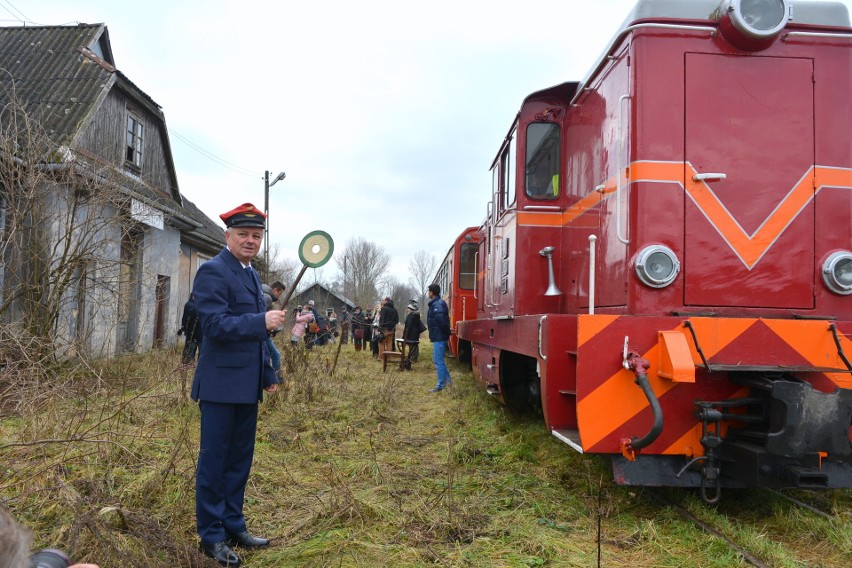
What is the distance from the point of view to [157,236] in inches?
563

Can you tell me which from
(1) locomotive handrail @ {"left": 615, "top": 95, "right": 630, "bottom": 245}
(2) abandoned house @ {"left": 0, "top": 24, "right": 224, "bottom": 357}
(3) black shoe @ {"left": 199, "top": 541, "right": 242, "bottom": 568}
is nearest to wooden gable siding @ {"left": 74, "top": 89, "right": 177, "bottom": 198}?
(2) abandoned house @ {"left": 0, "top": 24, "right": 224, "bottom": 357}

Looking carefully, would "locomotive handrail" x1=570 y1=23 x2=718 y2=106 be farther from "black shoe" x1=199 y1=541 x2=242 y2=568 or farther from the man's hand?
"black shoe" x1=199 y1=541 x2=242 y2=568

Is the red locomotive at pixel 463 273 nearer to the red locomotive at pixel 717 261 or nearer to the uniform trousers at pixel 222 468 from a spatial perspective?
the red locomotive at pixel 717 261

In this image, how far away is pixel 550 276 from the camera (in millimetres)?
5250

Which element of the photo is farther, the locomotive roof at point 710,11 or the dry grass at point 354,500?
the locomotive roof at point 710,11

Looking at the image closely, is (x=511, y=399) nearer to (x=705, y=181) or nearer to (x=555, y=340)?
(x=555, y=340)

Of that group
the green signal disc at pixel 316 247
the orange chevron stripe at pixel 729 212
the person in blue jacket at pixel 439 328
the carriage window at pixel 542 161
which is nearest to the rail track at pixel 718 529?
the orange chevron stripe at pixel 729 212

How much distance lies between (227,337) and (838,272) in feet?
12.2

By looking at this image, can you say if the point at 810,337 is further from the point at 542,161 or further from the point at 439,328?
the point at 439,328

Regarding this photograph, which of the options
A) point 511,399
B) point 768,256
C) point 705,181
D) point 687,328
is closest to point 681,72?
point 705,181

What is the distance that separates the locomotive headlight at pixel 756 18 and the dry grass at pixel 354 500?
2.97m

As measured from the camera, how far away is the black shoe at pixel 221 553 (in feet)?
9.71

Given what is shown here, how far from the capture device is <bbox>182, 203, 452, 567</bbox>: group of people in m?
3.00

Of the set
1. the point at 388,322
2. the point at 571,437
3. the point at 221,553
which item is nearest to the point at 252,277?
the point at 221,553
